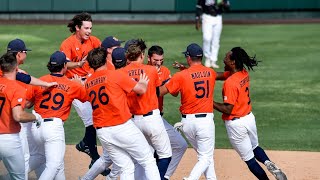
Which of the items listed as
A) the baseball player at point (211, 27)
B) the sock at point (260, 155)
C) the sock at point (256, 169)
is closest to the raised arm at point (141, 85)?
the sock at point (256, 169)

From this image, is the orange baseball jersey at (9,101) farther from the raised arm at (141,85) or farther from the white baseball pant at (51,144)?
the raised arm at (141,85)

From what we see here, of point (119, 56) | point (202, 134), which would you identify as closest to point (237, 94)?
point (202, 134)

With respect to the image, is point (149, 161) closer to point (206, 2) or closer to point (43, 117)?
point (43, 117)

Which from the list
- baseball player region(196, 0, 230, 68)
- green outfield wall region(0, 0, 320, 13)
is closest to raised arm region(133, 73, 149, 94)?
baseball player region(196, 0, 230, 68)

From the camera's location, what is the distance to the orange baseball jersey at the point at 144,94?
9828 millimetres

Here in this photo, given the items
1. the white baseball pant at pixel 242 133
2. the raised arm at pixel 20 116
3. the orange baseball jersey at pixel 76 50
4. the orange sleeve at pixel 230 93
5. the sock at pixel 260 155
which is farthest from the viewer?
the orange baseball jersey at pixel 76 50

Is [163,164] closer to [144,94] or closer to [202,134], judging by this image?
[202,134]

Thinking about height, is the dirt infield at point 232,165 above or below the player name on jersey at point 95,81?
below

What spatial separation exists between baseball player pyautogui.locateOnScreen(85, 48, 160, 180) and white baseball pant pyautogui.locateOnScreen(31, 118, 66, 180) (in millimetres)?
551

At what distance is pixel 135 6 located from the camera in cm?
3272

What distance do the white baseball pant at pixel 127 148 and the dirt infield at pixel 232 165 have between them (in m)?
1.91

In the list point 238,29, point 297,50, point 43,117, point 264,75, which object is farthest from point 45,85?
point 238,29

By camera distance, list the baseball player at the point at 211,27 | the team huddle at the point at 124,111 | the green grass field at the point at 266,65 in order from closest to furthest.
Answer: the team huddle at the point at 124,111 < the green grass field at the point at 266,65 < the baseball player at the point at 211,27

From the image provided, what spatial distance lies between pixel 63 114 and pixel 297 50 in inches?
575
